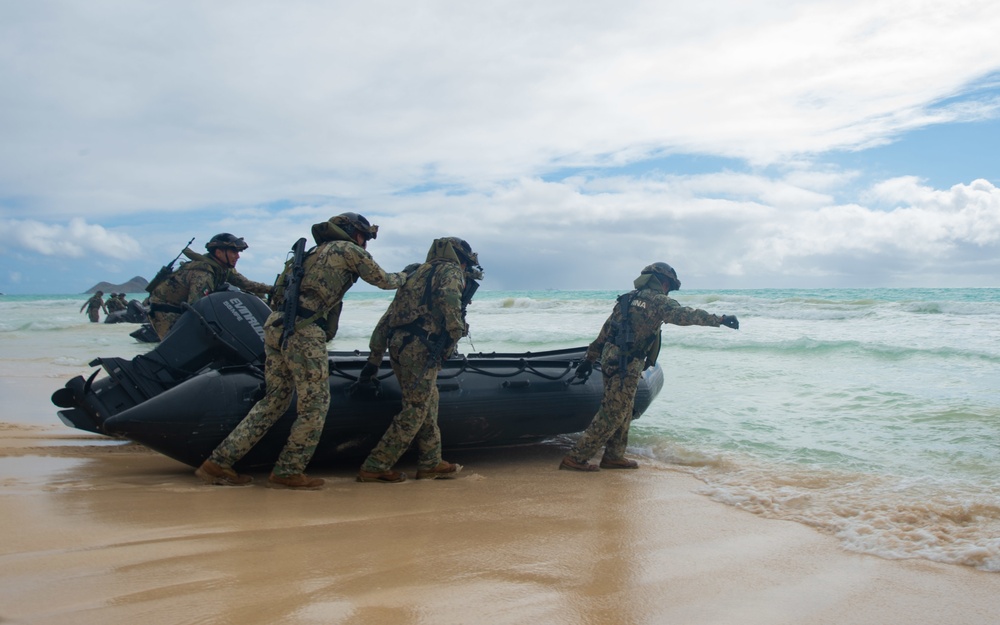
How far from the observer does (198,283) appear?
5.62m

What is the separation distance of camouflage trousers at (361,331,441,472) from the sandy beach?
18cm

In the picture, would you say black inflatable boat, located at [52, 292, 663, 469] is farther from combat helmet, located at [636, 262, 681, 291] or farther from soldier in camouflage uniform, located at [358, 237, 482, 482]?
combat helmet, located at [636, 262, 681, 291]

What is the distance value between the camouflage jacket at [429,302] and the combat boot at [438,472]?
69cm

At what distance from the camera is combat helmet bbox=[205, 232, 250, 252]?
563 cm

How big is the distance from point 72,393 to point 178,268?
126cm

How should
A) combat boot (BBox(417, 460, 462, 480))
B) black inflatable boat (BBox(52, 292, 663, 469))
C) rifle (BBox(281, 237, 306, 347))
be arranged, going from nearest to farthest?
rifle (BBox(281, 237, 306, 347)) < black inflatable boat (BBox(52, 292, 663, 469)) < combat boot (BBox(417, 460, 462, 480))

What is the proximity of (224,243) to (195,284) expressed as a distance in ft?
1.17

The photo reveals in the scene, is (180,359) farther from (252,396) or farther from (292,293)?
(292,293)

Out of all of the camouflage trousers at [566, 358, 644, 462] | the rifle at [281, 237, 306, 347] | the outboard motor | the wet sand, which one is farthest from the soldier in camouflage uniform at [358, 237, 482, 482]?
the camouflage trousers at [566, 358, 644, 462]

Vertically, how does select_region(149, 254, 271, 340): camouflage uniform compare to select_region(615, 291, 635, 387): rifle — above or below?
above

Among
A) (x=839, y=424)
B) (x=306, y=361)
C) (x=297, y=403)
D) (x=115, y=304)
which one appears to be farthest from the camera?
(x=115, y=304)

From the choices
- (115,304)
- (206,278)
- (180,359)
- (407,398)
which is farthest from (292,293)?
(115,304)

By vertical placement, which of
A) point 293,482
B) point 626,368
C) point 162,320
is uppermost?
point 162,320

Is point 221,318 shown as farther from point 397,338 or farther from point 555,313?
point 555,313
